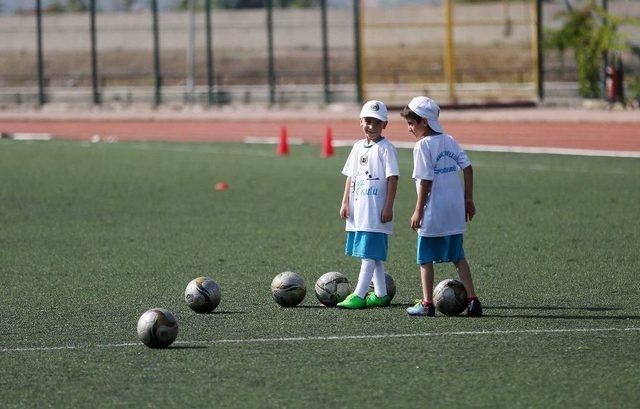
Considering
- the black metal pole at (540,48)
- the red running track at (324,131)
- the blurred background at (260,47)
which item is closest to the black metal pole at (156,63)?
the red running track at (324,131)

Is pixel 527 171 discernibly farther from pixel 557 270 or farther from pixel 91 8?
pixel 91 8

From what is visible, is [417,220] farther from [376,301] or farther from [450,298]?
[376,301]

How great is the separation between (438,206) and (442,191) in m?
0.11

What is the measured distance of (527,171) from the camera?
2342 centimetres

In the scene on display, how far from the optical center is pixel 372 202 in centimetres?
1020

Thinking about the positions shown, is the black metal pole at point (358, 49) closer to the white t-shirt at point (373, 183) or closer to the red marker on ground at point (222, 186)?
the red marker on ground at point (222, 186)

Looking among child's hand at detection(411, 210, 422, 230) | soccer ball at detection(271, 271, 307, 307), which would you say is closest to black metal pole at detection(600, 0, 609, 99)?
soccer ball at detection(271, 271, 307, 307)

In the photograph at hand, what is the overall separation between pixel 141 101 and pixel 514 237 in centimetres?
3791

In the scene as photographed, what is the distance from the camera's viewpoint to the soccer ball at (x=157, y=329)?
28.3 feet

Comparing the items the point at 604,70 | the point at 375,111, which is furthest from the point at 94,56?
the point at 375,111

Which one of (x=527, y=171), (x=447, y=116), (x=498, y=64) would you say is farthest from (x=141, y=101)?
(x=527, y=171)

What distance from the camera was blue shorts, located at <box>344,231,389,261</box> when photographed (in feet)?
33.4

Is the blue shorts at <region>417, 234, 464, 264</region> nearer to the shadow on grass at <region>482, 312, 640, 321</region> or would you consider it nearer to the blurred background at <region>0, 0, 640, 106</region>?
the shadow on grass at <region>482, 312, 640, 321</region>

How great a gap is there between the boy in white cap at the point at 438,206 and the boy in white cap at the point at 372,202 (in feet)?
1.12
